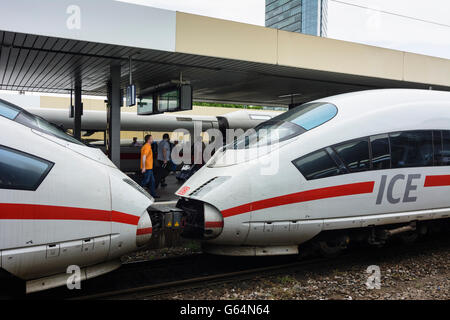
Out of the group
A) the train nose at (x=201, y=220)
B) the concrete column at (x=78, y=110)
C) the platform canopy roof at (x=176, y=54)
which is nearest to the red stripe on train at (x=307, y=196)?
the train nose at (x=201, y=220)

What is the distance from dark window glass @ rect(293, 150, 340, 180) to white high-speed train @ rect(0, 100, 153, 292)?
83.8 inches

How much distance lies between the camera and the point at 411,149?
6.19 meters

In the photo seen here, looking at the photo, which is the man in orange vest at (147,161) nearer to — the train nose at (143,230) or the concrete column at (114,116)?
the concrete column at (114,116)

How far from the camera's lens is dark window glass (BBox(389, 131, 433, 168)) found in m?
6.05

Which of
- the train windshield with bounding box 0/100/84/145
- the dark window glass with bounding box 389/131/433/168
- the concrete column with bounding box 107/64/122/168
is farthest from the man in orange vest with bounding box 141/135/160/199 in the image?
the dark window glass with bounding box 389/131/433/168

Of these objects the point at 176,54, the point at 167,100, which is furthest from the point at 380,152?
the point at 167,100

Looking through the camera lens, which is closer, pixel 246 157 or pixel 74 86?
pixel 246 157

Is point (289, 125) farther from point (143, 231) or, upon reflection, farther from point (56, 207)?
point (56, 207)

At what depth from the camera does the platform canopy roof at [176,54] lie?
295 inches

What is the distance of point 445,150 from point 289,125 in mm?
2669

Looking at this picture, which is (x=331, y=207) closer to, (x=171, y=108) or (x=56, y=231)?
(x=56, y=231)
